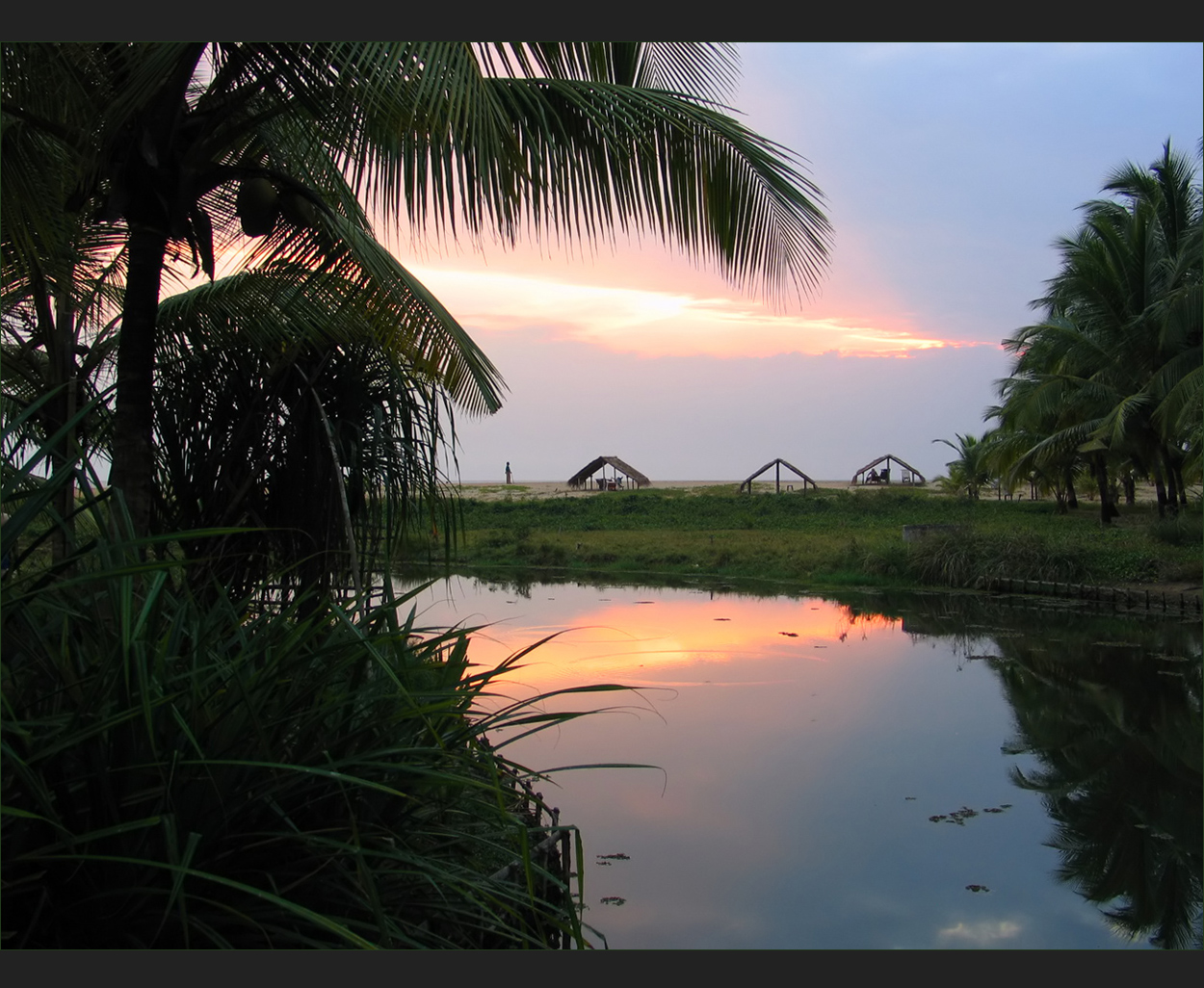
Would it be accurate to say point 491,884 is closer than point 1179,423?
Yes

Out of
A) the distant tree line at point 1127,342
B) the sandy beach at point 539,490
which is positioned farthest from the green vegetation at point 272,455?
the sandy beach at point 539,490

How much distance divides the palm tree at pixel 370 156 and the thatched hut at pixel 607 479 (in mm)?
32169

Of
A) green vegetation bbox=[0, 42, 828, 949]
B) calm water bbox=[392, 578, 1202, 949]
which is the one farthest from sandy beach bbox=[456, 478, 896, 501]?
green vegetation bbox=[0, 42, 828, 949]

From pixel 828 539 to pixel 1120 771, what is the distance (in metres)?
12.9

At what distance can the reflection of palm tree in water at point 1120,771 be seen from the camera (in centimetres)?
483

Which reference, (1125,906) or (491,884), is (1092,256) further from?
(491,884)

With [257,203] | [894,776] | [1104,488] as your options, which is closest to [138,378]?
[257,203]

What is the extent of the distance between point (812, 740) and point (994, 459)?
1446cm

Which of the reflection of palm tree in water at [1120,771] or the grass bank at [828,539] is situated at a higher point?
the grass bank at [828,539]

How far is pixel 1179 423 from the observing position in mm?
11172

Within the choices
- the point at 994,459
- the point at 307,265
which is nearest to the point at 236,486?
the point at 307,265

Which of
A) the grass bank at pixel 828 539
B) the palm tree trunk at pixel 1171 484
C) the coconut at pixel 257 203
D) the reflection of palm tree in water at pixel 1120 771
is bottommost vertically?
the reflection of palm tree in water at pixel 1120 771

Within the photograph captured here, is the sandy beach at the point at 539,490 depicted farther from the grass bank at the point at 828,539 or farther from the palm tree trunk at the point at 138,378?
the palm tree trunk at the point at 138,378

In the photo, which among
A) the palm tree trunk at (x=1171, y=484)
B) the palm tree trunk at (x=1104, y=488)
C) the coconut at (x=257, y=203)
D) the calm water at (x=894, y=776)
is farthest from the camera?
the palm tree trunk at (x=1104, y=488)
